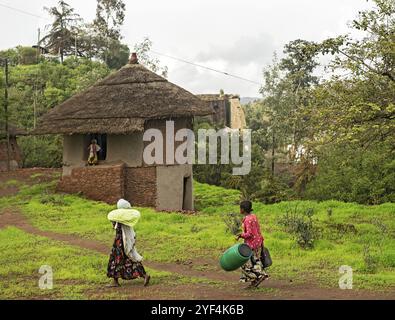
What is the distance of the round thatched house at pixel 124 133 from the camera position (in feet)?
65.5

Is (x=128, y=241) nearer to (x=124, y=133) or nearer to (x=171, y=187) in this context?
(x=124, y=133)

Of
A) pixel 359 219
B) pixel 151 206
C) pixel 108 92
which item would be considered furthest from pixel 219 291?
pixel 108 92

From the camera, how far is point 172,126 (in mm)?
20703

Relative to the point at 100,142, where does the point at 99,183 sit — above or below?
below

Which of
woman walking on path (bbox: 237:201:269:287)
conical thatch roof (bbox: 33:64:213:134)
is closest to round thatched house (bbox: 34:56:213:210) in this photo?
conical thatch roof (bbox: 33:64:213:134)

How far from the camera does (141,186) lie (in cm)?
2027

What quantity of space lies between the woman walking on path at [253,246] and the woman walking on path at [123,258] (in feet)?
5.62

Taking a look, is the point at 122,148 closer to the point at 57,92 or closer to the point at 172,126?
the point at 172,126

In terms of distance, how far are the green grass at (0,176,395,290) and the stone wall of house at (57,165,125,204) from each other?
2.11 ft

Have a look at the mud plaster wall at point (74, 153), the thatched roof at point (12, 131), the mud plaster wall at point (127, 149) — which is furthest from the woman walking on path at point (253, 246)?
the thatched roof at point (12, 131)

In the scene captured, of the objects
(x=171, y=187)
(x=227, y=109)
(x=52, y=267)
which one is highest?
(x=227, y=109)

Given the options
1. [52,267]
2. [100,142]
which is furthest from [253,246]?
[100,142]

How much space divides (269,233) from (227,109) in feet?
123

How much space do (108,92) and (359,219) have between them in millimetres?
10731
